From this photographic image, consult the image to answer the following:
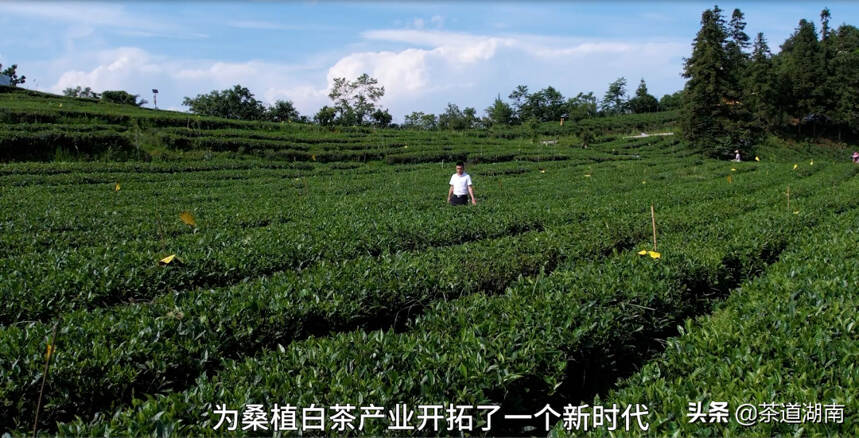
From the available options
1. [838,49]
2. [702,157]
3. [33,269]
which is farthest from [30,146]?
[838,49]

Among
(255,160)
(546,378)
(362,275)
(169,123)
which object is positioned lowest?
(546,378)

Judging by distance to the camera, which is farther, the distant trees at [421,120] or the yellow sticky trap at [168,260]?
the distant trees at [421,120]

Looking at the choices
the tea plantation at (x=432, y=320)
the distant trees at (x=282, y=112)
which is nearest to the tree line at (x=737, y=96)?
the distant trees at (x=282, y=112)

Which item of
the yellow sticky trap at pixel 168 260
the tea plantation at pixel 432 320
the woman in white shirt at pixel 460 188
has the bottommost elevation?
the tea plantation at pixel 432 320

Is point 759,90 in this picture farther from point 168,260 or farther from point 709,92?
point 168,260

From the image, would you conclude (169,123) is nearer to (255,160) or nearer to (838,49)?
(255,160)

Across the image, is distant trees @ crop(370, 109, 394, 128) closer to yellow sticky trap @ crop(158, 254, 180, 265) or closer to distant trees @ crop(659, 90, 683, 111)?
distant trees @ crop(659, 90, 683, 111)

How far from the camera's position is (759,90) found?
5194 cm

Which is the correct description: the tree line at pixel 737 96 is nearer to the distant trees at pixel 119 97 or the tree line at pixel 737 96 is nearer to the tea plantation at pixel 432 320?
the distant trees at pixel 119 97

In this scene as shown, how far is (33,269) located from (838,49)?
3056 inches

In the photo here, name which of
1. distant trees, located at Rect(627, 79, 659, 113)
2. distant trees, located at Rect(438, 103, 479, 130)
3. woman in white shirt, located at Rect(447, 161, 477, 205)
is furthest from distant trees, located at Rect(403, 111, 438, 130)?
woman in white shirt, located at Rect(447, 161, 477, 205)

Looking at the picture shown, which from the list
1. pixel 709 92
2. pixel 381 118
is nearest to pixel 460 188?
pixel 709 92

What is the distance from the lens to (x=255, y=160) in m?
28.5

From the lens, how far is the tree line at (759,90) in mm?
40469
